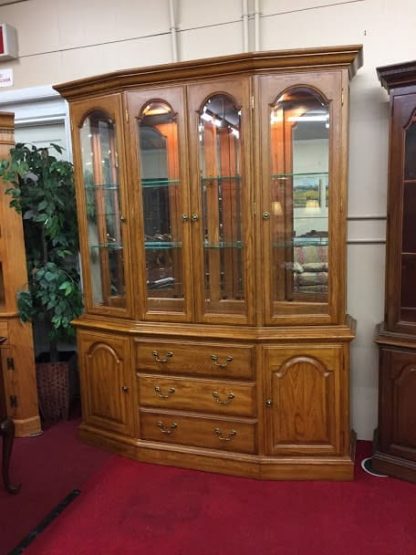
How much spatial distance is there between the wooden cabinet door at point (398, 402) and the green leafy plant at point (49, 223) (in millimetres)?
1895

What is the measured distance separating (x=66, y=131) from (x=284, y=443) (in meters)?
2.49

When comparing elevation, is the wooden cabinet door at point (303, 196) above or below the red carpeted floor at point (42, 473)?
above

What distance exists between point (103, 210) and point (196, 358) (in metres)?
1.04

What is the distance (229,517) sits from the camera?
224cm

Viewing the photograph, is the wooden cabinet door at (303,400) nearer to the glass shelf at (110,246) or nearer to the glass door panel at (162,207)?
the glass door panel at (162,207)

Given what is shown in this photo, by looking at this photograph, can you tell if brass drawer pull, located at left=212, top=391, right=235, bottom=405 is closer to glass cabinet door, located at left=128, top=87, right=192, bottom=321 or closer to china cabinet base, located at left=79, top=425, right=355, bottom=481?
china cabinet base, located at left=79, top=425, right=355, bottom=481

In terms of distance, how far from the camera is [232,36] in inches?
111

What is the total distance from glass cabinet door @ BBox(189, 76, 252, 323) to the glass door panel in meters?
0.10

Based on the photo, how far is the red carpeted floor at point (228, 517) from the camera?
2047 mm

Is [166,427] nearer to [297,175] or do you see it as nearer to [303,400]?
[303,400]

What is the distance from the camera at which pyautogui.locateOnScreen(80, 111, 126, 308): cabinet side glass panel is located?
271 cm

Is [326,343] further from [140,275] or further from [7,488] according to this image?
[7,488]

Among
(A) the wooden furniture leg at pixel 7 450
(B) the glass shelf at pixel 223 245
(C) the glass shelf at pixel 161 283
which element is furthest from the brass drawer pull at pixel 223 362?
(A) the wooden furniture leg at pixel 7 450

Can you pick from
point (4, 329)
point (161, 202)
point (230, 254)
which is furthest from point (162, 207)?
point (4, 329)
